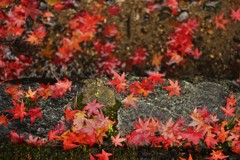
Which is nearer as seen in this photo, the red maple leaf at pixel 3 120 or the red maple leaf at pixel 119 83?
the red maple leaf at pixel 3 120

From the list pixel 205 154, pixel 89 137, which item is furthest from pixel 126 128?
pixel 205 154

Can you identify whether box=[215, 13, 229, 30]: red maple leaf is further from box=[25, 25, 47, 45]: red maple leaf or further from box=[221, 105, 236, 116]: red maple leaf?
box=[25, 25, 47, 45]: red maple leaf

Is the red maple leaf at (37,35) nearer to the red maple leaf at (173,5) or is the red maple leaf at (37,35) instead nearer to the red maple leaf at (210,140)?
the red maple leaf at (173,5)

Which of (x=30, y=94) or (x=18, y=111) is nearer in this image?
(x=18, y=111)

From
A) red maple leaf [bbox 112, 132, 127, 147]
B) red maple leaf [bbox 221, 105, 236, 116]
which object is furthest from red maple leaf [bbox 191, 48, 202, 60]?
red maple leaf [bbox 112, 132, 127, 147]

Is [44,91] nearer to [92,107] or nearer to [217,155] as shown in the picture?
[92,107]

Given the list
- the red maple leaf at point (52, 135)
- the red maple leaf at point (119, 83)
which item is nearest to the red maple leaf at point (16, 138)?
the red maple leaf at point (52, 135)

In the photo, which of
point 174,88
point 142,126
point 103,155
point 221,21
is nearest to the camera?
point 103,155

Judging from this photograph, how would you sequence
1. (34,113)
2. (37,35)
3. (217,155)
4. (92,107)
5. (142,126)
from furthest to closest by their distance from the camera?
(37,35)
(34,113)
(92,107)
(142,126)
(217,155)

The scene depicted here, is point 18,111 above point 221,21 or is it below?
below

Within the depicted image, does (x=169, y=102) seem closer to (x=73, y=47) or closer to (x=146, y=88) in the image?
(x=146, y=88)

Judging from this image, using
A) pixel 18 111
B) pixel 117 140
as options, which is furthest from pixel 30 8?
pixel 117 140

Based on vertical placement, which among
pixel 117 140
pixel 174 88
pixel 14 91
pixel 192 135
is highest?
pixel 174 88
